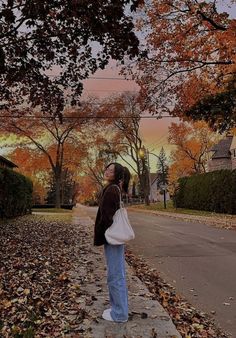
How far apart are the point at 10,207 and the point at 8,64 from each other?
12.9m

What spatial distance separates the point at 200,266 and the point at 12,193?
49.2ft

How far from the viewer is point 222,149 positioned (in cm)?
6569

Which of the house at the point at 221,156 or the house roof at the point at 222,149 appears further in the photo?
the house roof at the point at 222,149

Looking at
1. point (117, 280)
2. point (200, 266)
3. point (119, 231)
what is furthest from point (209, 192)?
point (119, 231)

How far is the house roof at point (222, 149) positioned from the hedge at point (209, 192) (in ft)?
61.3

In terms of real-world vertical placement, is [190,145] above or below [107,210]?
above

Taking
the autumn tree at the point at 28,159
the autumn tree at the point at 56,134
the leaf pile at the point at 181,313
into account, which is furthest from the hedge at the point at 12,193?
the autumn tree at the point at 28,159

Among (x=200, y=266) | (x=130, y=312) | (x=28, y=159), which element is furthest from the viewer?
(x=28, y=159)

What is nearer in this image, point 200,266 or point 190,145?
point 200,266

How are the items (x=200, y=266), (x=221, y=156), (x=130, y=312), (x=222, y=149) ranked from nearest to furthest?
(x=130, y=312), (x=200, y=266), (x=221, y=156), (x=222, y=149)

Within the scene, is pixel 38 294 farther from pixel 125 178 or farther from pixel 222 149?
pixel 222 149

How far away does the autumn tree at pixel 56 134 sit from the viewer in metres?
43.3

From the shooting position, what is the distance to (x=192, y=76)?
74.7 feet

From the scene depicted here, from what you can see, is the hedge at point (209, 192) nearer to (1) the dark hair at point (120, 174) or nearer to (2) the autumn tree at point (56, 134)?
(2) the autumn tree at point (56, 134)
